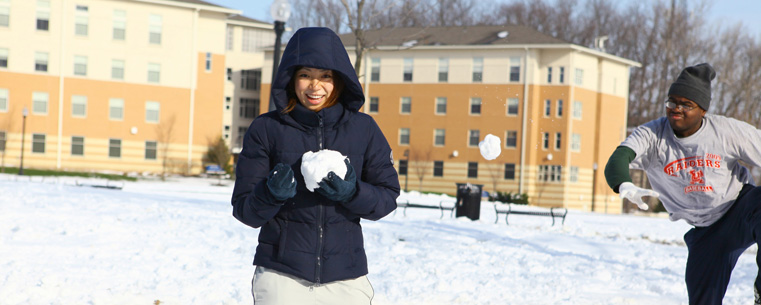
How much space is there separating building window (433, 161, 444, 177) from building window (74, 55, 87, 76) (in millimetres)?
23117

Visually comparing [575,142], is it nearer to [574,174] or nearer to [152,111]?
[574,174]

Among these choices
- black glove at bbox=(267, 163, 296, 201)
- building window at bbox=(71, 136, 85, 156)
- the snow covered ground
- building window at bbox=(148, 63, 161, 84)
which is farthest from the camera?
building window at bbox=(148, 63, 161, 84)

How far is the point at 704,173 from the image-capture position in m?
5.32

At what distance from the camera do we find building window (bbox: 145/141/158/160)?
1873 inches

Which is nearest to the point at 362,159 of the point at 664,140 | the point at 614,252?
the point at 664,140

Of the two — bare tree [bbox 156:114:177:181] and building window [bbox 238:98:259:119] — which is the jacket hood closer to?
bare tree [bbox 156:114:177:181]

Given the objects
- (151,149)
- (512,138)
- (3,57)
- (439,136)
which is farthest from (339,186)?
(3,57)

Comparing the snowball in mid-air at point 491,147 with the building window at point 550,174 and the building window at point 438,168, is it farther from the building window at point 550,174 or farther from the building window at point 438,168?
the building window at point 438,168

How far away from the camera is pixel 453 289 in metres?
8.02

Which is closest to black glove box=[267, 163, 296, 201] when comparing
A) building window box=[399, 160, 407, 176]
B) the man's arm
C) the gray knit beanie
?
the man's arm

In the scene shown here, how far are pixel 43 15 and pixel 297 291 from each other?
4749cm

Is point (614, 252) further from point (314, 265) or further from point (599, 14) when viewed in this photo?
point (599, 14)

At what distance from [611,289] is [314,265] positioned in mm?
6120

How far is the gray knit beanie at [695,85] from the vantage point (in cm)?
511
